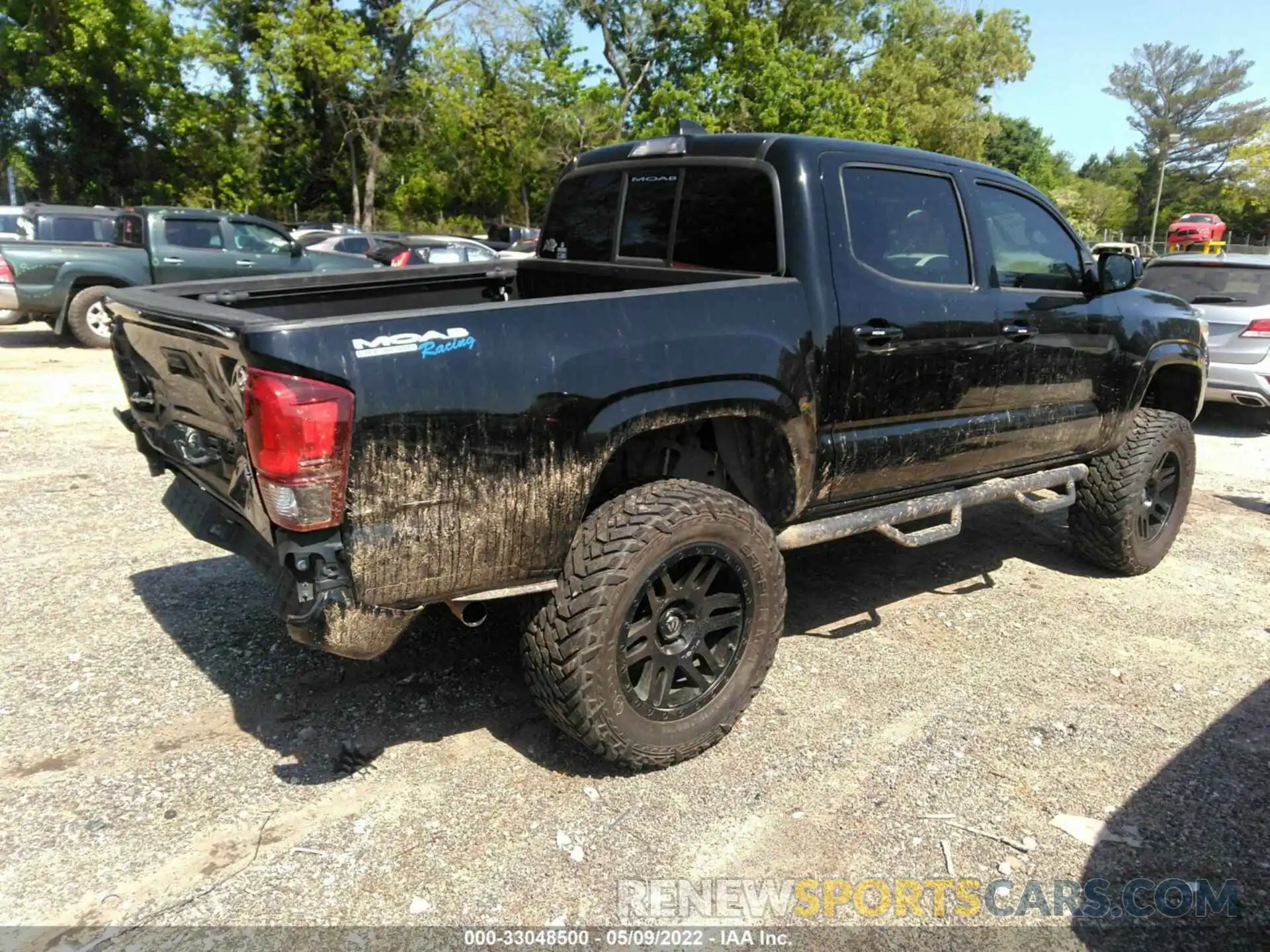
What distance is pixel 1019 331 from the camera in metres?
4.19

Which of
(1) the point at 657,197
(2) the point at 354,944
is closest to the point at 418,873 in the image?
(2) the point at 354,944

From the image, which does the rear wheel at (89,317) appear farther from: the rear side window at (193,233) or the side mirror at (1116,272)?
the side mirror at (1116,272)

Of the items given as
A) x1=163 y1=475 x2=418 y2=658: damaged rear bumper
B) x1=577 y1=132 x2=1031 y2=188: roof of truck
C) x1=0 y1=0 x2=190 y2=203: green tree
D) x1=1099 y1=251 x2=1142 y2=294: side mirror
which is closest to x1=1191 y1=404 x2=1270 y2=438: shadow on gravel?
x1=1099 y1=251 x2=1142 y2=294: side mirror

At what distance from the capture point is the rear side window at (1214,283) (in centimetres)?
893

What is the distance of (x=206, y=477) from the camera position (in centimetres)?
318

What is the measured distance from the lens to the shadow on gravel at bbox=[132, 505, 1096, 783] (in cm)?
335

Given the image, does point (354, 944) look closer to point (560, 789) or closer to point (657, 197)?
point (560, 789)

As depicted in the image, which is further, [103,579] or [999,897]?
[103,579]

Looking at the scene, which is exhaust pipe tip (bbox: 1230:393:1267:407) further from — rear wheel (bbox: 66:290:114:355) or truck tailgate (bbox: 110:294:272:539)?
rear wheel (bbox: 66:290:114:355)

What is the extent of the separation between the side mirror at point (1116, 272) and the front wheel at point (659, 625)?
8.22 feet

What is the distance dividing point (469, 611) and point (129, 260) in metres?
11.4

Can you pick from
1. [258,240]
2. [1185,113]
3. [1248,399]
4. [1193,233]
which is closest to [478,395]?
[1248,399]

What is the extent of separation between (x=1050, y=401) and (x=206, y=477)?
12.2ft

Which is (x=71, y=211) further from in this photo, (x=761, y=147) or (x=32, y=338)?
(x=761, y=147)
